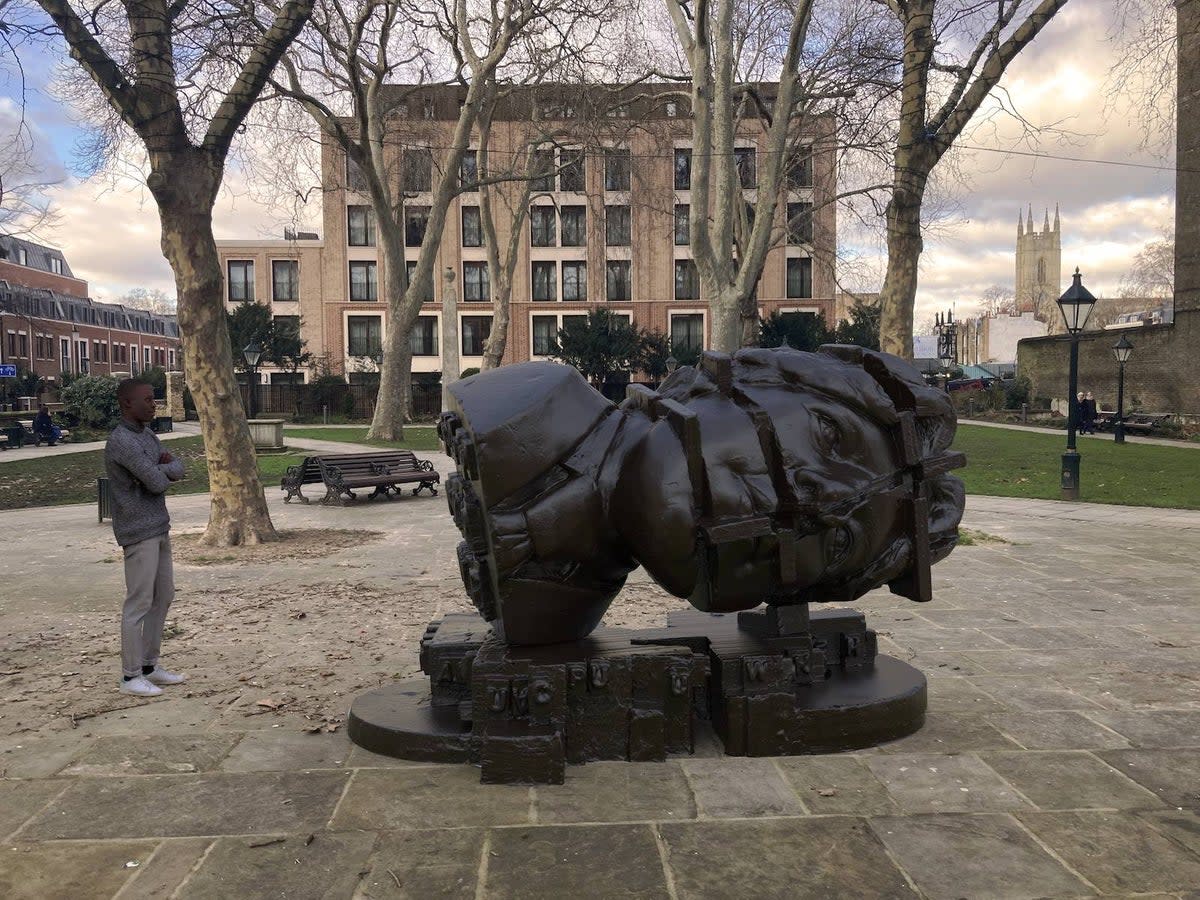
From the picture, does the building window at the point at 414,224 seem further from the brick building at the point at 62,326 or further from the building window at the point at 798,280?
the brick building at the point at 62,326

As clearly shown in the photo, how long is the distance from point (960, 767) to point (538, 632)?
6.17 ft

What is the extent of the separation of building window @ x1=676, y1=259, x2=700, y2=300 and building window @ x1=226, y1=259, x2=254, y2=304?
26.5 meters

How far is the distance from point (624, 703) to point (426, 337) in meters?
53.3

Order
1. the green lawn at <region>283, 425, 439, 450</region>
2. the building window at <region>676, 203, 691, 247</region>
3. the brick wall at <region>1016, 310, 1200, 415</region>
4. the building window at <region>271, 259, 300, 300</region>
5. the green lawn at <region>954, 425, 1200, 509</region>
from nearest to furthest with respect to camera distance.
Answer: the green lawn at <region>954, 425, 1200, 509</region>, the green lawn at <region>283, 425, 439, 450</region>, the brick wall at <region>1016, 310, 1200, 415</region>, the building window at <region>676, 203, 691, 247</region>, the building window at <region>271, 259, 300, 300</region>

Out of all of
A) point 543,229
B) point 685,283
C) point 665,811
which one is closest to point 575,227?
point 543,229

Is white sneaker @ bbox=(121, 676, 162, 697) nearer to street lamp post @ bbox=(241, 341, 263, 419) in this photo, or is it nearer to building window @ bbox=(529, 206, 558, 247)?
street lamp post @ bbox=(241, 341, 263, 419)

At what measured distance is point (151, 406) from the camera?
16.7 ft

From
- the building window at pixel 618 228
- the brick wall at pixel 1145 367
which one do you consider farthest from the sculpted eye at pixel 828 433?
the building window at pixel 618 228

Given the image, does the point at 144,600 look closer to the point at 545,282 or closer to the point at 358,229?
the point at 545,282

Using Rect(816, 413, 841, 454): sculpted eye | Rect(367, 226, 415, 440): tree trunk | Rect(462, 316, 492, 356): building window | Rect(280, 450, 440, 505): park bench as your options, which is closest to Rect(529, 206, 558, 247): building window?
Rect(462, 316, 492, 356): building window

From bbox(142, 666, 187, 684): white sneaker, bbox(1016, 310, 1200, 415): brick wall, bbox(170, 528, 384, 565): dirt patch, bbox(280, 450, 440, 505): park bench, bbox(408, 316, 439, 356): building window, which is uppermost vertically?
bbox(408, 316, 439, 356): building window

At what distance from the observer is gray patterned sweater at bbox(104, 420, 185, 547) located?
4926 mm

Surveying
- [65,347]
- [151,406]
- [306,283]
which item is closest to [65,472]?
[151,406]

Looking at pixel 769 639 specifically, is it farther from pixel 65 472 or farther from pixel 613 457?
pixel 65 472
